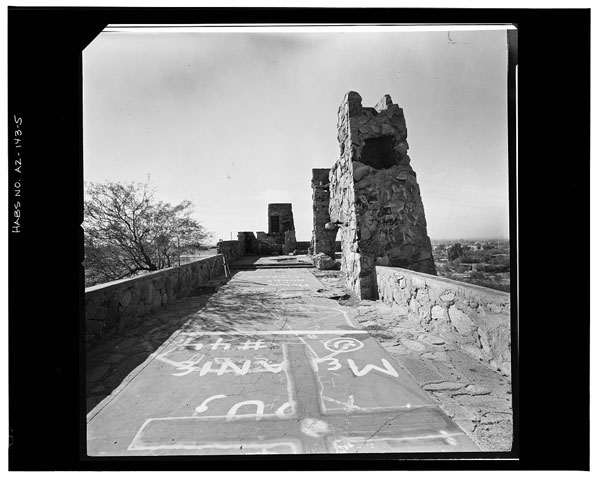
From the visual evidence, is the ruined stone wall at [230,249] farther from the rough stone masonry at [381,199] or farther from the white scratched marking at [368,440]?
the white scratched marking at [368,440]

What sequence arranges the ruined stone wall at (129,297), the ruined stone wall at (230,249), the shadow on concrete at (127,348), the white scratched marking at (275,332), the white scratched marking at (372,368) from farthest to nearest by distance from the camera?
the ruined stone wall at (230,249), the white scratched marking at (275,332), the ruined stone wall at (129,297), the white scratched marking at (372,368), the shadow on concrete at (127,348)

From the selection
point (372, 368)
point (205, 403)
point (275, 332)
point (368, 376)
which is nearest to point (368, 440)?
point (368, 376)

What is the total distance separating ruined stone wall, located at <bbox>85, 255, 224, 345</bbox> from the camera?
3.39 m

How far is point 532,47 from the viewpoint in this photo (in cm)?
148

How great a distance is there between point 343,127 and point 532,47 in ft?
17.5

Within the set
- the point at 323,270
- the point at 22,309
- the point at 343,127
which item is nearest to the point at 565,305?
the point at 22,309

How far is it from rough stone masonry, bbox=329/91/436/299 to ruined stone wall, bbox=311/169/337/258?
25.7ft

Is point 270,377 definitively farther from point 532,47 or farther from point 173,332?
point 532,47

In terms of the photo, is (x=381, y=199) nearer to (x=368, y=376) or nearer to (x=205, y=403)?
(x=368, y=376)

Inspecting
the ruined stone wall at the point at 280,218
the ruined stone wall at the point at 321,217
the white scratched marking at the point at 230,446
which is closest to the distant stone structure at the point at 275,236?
the ruined stone wall at the point at 280,218

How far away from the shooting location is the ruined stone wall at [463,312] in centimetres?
254

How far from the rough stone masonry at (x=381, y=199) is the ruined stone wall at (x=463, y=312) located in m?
1.21

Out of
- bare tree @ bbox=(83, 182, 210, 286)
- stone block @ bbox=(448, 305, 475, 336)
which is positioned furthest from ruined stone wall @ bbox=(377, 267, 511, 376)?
bare tree @ bbox=(83, 182, 210, 286)

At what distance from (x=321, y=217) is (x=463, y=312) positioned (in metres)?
11.9
